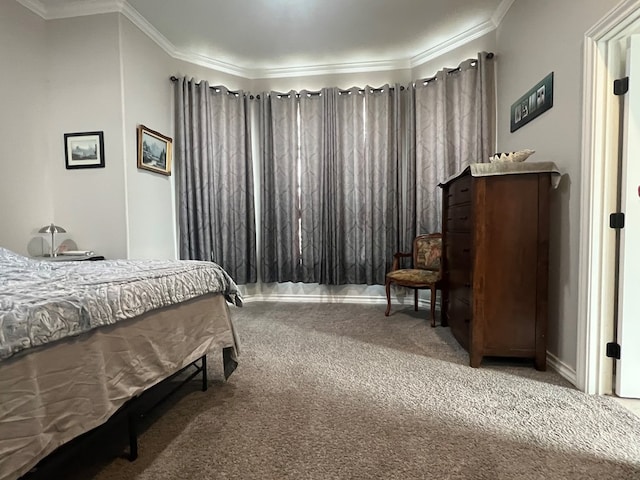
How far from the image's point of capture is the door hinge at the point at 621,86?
1700 millimetres

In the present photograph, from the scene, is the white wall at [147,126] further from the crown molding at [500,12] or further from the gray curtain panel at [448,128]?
the crown molding at [500,12]

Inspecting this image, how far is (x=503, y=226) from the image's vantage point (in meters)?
2.07

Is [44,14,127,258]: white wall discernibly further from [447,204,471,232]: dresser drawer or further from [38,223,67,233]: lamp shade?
[447,204,471,232]: dresser drawer

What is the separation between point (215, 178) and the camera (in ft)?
12.5

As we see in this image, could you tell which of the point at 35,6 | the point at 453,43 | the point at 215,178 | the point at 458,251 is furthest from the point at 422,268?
the point at 35,6

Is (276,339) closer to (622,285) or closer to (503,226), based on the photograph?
(503,226)

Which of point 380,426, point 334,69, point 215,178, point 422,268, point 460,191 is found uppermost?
point 334,69

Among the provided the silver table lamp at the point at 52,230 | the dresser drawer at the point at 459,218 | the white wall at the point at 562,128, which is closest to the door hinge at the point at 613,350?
the white wall at the point at 562,128

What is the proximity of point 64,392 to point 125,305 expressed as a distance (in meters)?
0.32

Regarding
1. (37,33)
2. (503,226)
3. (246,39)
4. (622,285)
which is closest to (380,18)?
(246,39)

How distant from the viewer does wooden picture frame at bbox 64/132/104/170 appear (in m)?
2.92

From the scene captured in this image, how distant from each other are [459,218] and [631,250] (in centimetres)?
97

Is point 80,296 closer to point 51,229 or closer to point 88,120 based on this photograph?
point 51,229

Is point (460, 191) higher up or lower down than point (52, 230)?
higher up
